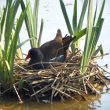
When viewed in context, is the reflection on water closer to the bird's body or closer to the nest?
the nest

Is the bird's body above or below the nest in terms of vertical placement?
above

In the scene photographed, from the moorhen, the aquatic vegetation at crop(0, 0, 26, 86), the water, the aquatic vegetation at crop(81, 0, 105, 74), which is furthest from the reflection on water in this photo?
the moorhen

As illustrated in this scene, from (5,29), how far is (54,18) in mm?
4332

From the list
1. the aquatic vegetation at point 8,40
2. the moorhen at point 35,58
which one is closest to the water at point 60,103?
the aquatic vegetation at point 8,40

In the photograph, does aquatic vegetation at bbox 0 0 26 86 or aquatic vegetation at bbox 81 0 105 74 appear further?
aquatic vegetation at bbox 81 0 105 74

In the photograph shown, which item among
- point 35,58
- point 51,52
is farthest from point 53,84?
point 51,52

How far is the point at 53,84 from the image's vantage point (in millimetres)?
5805

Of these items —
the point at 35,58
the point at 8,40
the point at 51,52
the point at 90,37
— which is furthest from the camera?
the point at 51,52

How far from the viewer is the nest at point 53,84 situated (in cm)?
583

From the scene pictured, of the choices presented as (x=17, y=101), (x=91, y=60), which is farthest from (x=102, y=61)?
(x=17, y=101)

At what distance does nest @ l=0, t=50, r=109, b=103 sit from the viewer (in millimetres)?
5832

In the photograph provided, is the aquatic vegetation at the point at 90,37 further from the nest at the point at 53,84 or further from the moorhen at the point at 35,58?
the moorhen at the point at 35,58

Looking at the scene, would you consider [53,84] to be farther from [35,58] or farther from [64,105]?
[35,58]

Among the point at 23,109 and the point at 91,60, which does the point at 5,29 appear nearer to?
the point at 23,109
